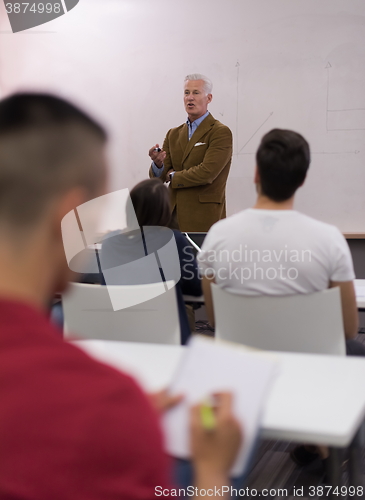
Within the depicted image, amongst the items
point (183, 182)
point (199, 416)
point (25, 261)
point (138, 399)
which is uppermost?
point (25, 261)

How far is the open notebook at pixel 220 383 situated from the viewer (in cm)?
77

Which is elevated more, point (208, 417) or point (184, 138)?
point (208, 417)

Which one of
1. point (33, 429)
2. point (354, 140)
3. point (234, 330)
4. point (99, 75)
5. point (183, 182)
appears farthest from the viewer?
point (99, 75)

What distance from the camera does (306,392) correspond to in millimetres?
1152

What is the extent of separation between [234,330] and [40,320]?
1.23 m

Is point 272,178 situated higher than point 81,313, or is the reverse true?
point 272,178

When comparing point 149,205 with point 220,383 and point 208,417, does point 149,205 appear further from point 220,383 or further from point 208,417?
point 208,417

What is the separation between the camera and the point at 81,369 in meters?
0.52

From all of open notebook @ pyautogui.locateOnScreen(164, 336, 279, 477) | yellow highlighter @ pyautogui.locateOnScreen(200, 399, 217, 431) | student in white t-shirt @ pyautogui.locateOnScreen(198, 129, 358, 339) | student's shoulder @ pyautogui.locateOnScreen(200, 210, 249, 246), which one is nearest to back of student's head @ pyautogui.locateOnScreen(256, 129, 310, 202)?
student in white t-shirt @ pyautogui.locateOnScreen(198, 129, 358, 339)

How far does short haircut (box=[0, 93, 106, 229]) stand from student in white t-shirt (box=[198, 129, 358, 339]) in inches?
45.0

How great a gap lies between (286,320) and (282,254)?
204 mm

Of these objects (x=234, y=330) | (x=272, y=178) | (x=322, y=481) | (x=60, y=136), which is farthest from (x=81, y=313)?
(x=60, y=136)

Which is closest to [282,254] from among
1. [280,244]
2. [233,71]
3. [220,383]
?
[280,244]

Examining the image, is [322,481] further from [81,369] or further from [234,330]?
[81,369]
